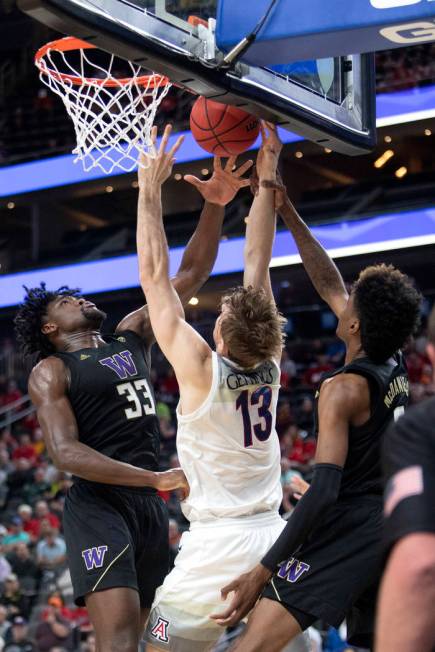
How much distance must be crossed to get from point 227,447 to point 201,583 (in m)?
0.53

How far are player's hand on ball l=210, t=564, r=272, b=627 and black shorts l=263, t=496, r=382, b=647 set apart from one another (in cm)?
6

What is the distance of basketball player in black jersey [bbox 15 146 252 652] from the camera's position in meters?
4.60

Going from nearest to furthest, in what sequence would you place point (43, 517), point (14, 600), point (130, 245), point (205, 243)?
1. point (205, 243)
2. point (14, 600)
3. point (43, 517)
4. point (130, 245)

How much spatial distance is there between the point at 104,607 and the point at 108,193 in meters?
21.1

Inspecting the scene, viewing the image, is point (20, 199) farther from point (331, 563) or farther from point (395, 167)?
point (331, 563)

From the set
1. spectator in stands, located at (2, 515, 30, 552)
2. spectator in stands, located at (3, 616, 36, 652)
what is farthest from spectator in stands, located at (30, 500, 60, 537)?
spectator in stands, located at (3, 616, 36, 652)

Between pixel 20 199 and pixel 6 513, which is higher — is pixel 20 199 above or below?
above

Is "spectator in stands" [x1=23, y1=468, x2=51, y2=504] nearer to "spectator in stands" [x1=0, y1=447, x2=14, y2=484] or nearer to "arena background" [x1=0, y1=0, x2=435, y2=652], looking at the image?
"arena background" [x1=0, y1=0, x2=435, y2=652]

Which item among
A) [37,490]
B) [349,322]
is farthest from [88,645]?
[349,322]

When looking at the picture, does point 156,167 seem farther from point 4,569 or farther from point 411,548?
point 4,569

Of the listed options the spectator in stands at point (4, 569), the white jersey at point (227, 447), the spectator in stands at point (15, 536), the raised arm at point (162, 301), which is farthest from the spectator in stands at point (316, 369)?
the white jersey at point (227, 447)

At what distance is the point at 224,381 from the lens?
4.09m

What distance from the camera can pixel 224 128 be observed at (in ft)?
15.9

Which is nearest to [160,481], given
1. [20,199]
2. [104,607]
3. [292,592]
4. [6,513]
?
[104,607]
